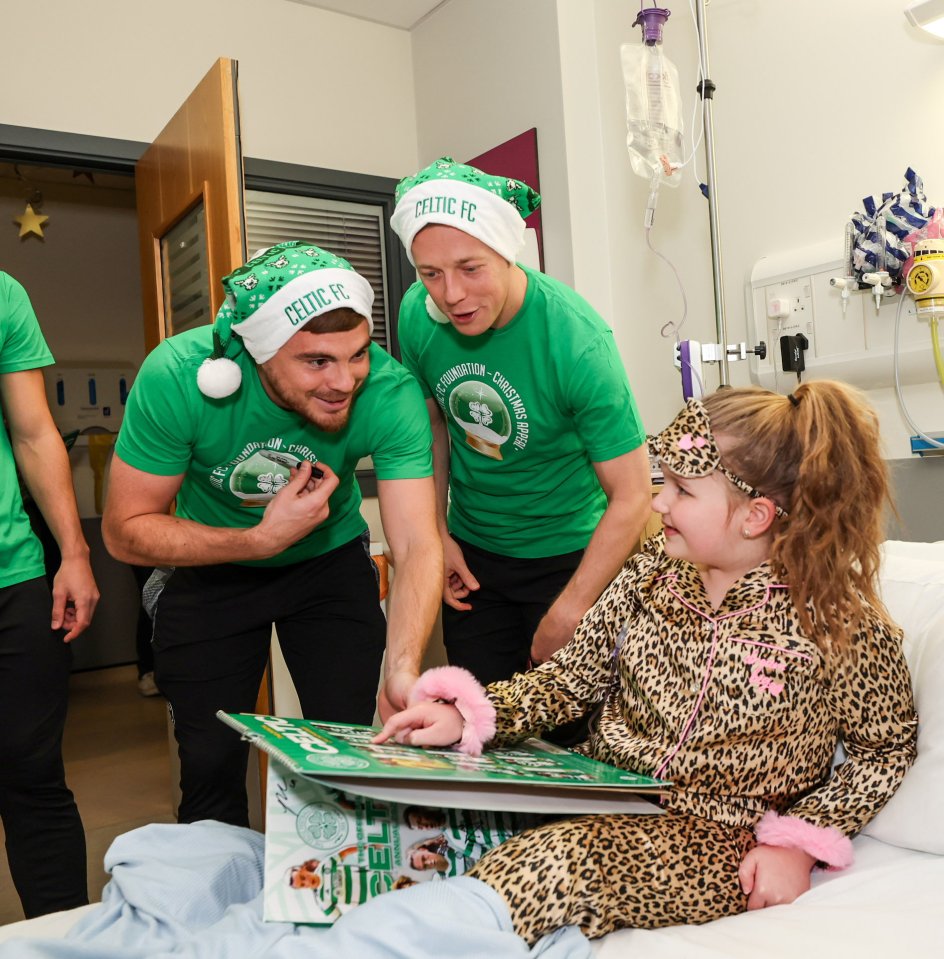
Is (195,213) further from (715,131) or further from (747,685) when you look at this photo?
(747,685)

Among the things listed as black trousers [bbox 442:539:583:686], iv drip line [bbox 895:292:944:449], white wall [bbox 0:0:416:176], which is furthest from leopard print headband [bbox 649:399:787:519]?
white wall [bbox 0:0:416:176]

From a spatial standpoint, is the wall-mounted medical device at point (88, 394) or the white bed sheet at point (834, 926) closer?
the white bed sheet at point (834, 926)

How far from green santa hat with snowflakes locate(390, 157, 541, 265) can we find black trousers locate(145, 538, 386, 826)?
622 mm

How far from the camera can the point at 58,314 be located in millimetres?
5562

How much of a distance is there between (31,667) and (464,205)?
1065mm

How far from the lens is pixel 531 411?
1685 millimetres

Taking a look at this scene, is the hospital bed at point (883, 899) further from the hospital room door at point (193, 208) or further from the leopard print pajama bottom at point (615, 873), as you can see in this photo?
the hospital room door at point (193, 208)

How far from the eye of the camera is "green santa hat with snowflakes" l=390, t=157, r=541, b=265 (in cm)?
150

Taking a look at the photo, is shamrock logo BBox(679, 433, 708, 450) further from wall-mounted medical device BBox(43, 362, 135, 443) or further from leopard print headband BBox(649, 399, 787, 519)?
wall-mounted medical device BBox(43, 362, 135, 443)

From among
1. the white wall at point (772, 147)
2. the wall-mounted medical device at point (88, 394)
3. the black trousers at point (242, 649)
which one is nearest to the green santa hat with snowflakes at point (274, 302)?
the black trousers at point (242, 649)

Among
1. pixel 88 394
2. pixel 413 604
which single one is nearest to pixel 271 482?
pixel 413 604

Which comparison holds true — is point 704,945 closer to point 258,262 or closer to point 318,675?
point 318,675

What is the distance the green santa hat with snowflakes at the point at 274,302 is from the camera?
1461 mm

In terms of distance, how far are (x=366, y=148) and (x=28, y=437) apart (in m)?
2.11
